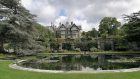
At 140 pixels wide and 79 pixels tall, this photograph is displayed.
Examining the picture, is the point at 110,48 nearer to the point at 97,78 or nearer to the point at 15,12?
the point at 15,12

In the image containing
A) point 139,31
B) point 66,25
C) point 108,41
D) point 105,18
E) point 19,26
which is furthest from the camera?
point 66,25

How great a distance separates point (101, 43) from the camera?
4741 centimetres

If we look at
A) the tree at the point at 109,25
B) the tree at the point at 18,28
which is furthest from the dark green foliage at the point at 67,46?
the tree at the point at 109,25

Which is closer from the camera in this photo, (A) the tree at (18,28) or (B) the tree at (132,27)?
(A) the tree at (18,28)

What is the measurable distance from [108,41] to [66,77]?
116 feet

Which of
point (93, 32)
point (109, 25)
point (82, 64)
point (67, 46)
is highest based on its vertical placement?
point (109, 25)

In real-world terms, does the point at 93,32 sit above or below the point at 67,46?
above

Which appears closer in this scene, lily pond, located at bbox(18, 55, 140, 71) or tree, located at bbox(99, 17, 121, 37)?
lily pond, located at bbox(18, 55, 140, 71)

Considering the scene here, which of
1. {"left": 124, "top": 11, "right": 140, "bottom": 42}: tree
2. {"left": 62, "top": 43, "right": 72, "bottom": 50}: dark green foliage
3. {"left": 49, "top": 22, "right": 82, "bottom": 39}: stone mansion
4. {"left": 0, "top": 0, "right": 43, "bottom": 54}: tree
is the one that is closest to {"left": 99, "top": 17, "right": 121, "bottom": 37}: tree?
{"left": 49, "top": 22, "right": 82, "bottom": 39}: stone mansion

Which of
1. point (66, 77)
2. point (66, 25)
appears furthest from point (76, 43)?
point (66, 77)

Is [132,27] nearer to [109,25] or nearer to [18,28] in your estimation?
[18,28]

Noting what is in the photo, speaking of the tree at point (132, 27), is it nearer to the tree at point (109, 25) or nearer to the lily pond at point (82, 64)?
the lily pond at point (82, 64)

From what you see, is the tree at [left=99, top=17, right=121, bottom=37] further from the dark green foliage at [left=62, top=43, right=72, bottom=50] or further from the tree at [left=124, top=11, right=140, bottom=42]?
the tree at [left=124, top=11, right=140, bottom=42]

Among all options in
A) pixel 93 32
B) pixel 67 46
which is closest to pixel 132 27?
pixel 67 46
